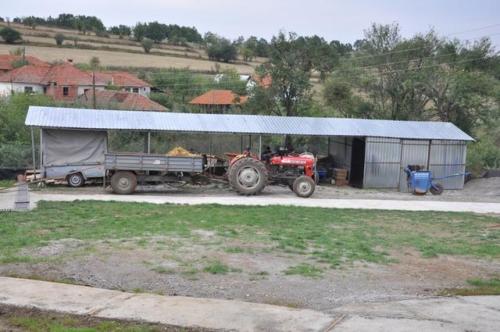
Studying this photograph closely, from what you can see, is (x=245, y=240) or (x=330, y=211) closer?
(x=245, y=240)

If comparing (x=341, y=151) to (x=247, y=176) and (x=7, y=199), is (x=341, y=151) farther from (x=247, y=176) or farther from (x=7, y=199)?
(x=7, y=199)

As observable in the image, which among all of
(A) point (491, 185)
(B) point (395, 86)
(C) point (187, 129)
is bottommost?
(A) point (491, 185)

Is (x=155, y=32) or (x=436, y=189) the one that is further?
(x=155, y=32)

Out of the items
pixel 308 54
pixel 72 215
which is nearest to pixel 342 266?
pixel 72 215

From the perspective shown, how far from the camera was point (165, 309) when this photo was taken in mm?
7711

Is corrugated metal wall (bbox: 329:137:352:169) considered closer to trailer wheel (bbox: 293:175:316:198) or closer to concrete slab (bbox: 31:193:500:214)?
trailer wheel (bbox: 293:175:316:198)

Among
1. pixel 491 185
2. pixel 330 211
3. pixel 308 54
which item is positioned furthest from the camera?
pixel 308 54

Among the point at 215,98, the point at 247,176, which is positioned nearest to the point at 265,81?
the point at 247,176

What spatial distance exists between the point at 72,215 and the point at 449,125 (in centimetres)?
2287

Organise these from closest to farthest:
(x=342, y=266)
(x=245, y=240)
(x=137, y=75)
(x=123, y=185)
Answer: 1. (x=342, y=266)
2. (x=245, y=240)
3. (x=123, y=185)
4. (x=137, y=75)

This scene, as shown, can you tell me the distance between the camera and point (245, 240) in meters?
13.1

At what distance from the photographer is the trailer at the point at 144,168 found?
904 inches

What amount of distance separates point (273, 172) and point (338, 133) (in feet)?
15.9

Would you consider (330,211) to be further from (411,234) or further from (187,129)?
(187,129)
